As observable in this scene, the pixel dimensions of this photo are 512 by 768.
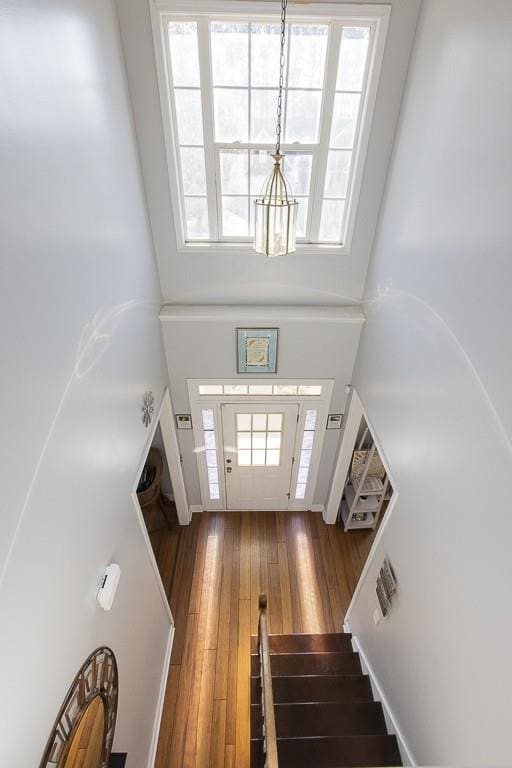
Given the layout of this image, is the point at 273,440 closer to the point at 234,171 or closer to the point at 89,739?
the point at 234,171

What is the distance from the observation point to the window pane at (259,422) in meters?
4.21

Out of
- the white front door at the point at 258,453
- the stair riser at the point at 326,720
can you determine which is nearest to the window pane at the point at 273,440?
the white front door at the point at 258,453

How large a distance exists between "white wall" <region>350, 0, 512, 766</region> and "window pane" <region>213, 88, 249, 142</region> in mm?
1053

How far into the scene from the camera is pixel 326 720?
9.48 feet

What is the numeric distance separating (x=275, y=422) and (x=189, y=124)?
2.69 metres

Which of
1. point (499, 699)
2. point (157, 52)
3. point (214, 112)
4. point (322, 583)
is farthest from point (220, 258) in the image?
point (322, 583)

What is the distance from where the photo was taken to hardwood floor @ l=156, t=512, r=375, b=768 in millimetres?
3277

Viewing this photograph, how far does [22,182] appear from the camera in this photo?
141 centimetres

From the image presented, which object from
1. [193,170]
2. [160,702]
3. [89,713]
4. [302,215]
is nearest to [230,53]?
[193,170]

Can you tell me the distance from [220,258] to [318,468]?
2534mm

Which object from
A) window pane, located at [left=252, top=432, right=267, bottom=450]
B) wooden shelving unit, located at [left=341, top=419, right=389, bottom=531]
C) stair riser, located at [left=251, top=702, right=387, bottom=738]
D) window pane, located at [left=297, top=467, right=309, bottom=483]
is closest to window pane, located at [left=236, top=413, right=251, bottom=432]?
window pane, located at [left=252, top=432, right=267, bottom=450]

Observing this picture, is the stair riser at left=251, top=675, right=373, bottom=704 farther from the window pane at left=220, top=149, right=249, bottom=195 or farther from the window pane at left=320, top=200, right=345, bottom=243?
the window pane at left=220, top=149, right=249, bottom=195

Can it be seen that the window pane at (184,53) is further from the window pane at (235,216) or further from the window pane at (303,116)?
the window pane at (235,216)

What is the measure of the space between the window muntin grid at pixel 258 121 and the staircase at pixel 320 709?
3439 mm
